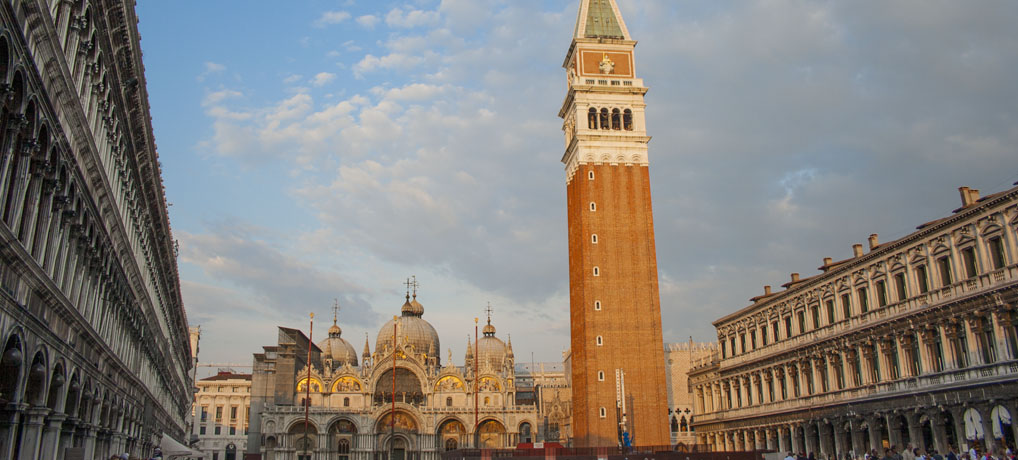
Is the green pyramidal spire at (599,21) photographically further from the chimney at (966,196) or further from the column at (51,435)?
the column at (51,435)

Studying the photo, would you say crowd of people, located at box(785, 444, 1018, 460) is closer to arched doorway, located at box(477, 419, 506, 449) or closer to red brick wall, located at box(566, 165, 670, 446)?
red brick wall, located at box(566, 165, 670, 446)

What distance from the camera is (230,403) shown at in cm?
9112

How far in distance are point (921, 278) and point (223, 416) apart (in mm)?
78856

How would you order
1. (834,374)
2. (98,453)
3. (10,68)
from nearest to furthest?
(10,68), (98,453), (834,374)

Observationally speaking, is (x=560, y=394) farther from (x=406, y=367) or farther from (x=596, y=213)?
(x=596, y=213)

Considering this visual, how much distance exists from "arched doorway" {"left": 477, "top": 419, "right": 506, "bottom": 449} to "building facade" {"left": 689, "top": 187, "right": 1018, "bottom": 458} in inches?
1139

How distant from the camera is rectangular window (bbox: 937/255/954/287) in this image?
33612 mm

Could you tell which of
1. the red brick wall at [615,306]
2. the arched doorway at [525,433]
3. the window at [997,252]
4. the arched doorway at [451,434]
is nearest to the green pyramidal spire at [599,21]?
the red brick wall at [615,306]

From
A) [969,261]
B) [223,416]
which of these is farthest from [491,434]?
[969,261]

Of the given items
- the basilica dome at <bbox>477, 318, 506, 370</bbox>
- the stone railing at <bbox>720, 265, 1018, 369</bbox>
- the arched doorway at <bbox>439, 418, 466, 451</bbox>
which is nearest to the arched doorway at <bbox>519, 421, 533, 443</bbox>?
the arched doorway at <bbox>439, 418, 466, 451</bbox>

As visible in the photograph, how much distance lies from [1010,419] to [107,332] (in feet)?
102

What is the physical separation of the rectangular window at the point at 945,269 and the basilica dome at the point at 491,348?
61.5 meters

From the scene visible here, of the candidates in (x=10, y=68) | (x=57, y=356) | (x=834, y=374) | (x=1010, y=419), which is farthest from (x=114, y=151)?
(x=834, y=374)

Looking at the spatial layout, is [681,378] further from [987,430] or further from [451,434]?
[987,430]
